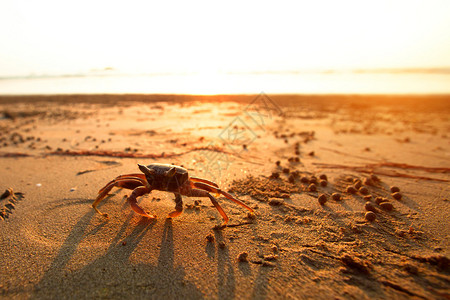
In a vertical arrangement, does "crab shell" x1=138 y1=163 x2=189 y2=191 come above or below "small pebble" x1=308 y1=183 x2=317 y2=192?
above

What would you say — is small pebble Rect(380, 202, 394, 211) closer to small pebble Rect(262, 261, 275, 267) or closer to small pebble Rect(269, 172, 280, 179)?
small pebble Rect(269, 172, 280, 179)

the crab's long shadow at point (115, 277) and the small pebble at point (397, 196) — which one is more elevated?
the small pebble at point (397, 196)

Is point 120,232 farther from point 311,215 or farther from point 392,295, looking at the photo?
point 392,295

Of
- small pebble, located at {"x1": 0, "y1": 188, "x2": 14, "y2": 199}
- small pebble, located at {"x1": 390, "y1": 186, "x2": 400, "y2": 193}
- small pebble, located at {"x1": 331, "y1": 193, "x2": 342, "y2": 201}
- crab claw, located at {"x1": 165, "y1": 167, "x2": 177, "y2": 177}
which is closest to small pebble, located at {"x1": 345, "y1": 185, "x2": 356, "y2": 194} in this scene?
small pebble, located at {"x1": 331, "y1": 193, "x2": 342, "y2": 201}

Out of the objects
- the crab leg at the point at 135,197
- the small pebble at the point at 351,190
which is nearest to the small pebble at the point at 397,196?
the small pebble at the point at 351,190

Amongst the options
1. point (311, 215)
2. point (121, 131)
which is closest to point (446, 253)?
point (311, 215)

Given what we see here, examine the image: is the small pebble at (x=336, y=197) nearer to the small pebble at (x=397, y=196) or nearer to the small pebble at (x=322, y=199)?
the small pebble at (x=322, y=199)
